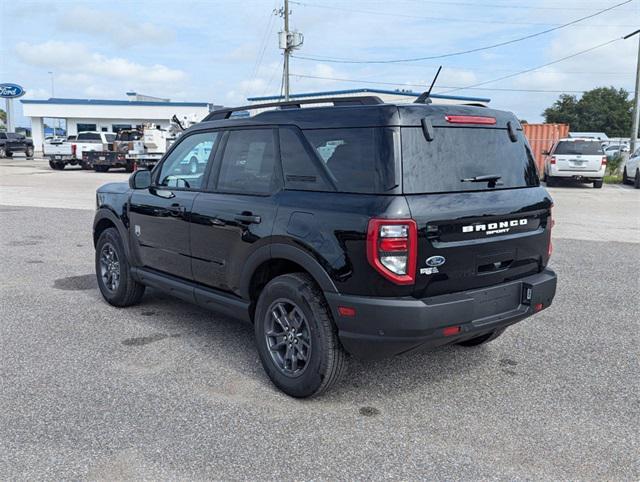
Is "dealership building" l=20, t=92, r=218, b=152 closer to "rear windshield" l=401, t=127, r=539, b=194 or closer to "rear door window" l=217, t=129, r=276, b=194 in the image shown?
"rear door window" l=217, t=129, r=276, b=194

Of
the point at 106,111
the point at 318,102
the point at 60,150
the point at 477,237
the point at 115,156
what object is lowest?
the point at 477,237

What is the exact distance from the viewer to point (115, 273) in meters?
5.90

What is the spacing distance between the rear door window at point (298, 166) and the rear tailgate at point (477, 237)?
681 mm

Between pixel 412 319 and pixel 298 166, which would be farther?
pixel 298 166

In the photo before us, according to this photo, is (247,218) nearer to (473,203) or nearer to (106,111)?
(473,203)

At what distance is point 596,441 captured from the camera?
10.9ft

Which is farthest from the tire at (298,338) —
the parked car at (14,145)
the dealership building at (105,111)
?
the dealership building at (105,111)

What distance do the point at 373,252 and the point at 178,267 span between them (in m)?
2.23

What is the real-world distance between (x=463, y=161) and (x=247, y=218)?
151 cm

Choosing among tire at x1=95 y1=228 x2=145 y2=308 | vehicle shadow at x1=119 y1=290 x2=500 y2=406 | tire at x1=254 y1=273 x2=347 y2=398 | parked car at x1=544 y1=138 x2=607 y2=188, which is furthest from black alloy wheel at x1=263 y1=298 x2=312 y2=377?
parked car at x1=544 y1=138 x2=607 y2=188

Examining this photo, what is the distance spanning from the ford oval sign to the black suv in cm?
5390

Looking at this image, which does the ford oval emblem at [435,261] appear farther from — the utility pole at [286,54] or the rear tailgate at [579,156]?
the utility pole at [286,54]

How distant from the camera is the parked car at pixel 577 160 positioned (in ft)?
66.3

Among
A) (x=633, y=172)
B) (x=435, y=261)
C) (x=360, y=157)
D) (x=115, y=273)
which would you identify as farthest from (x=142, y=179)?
(x=633, y=172)
